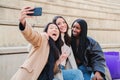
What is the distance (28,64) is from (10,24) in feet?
6.06

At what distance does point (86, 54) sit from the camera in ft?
11.4

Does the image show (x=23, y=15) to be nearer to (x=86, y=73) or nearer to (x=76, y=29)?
(x=76, y=29)

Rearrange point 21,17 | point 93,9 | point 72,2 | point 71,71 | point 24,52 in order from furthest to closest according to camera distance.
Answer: point 93,9, point 72,2, point 24,52, point 71,71, point 21,17

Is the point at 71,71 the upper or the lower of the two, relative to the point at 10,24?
lower

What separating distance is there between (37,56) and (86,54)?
1065 mm

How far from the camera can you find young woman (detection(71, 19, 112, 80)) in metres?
3.37

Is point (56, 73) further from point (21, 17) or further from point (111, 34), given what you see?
point (111, 34)

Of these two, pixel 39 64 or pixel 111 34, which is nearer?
pixel 39 64

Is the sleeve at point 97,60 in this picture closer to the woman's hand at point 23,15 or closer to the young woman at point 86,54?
the young woman at point 86,54

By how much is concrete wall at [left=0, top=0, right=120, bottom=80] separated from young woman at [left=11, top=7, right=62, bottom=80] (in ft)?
3.75

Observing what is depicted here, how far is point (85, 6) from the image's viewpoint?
7.08 meters

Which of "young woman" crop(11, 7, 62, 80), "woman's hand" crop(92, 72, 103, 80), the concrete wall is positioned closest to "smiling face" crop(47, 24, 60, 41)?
"young woman" crop(11, 7, 62, 80)

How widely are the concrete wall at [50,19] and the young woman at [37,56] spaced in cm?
114

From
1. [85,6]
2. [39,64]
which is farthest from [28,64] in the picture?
[85,6]
